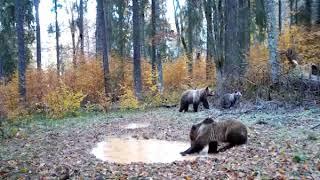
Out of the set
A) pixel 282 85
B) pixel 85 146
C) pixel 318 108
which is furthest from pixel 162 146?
pixel 282 85

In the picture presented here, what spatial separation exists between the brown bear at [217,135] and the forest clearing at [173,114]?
0.07 feet

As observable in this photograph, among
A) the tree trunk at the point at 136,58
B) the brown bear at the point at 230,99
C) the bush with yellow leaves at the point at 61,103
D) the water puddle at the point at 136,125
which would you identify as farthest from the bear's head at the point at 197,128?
the tree trunk at the point at 136,58

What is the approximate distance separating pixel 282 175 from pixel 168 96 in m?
19.0

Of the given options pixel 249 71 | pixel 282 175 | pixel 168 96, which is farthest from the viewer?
pixel 168 96

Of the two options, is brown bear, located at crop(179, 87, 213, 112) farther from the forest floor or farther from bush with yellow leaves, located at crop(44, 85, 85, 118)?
bush with yellow leaves, located at crop(44, 85, 85, 118)

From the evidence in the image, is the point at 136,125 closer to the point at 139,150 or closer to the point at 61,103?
the point at 139,150

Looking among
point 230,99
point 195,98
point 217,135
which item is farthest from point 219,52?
point 217,135

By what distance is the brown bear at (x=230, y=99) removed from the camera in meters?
18.2

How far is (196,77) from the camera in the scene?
106ft

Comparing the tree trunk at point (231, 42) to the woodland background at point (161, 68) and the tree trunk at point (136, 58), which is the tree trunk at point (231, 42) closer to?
the woodland background at point (161, 68)

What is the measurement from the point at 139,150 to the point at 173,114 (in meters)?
8.24

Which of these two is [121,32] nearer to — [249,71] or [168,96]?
[168,96]

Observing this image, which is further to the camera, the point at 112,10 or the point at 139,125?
the point at 112,10

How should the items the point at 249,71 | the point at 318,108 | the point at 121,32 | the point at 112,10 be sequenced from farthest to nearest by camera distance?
the point at 112,10 → the point at 121,32 → the point at 249,71 → the point at 318,108
